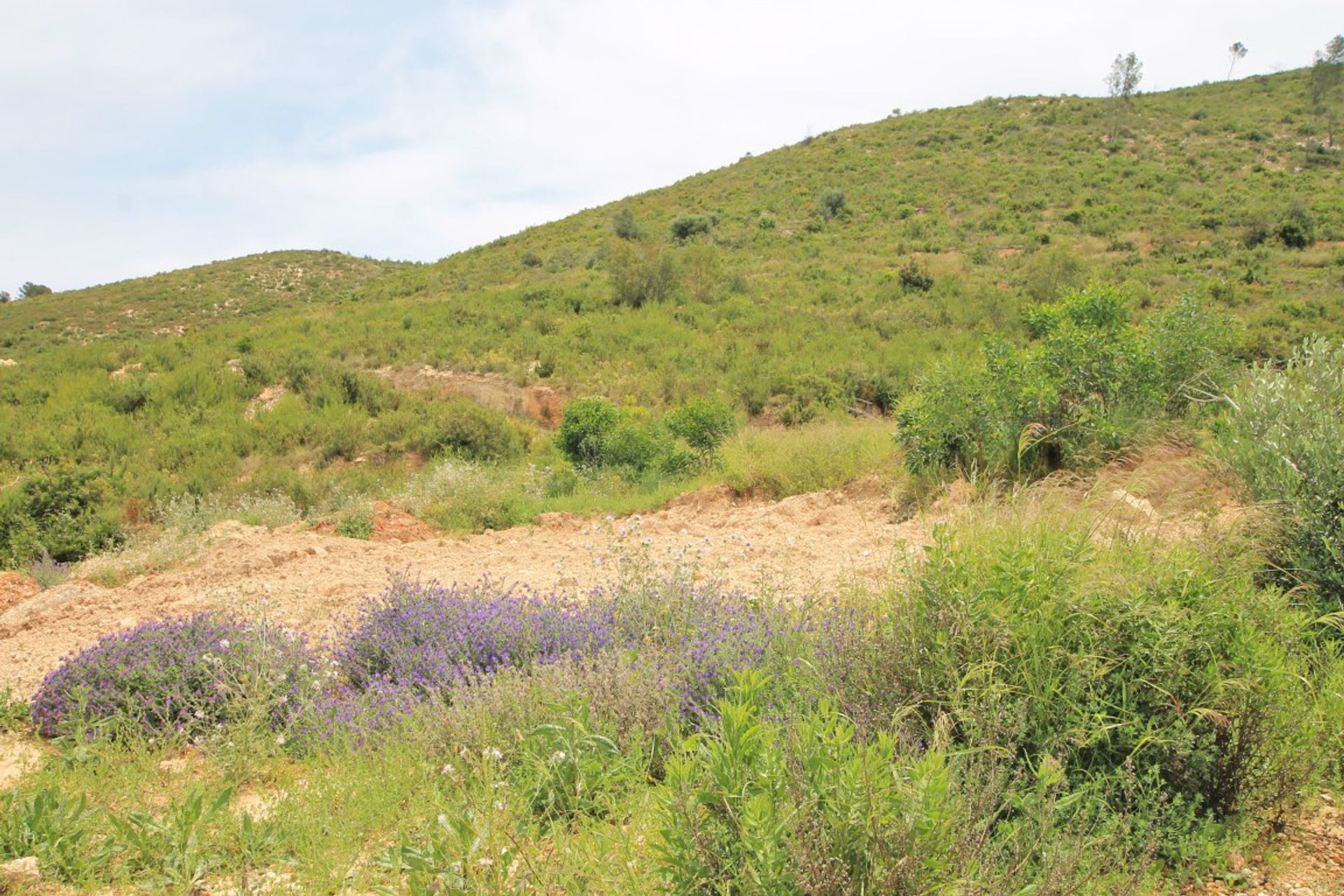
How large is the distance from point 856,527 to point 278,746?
464 centimetres

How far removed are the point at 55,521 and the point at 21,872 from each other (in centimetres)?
855

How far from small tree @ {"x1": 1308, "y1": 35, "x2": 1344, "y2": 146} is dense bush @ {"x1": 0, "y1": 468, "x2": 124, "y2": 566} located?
156 feet

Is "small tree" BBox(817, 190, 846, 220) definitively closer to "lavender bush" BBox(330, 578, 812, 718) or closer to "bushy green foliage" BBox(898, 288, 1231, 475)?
"bushy green foliage" BBox(898, 288, 1231, 475)

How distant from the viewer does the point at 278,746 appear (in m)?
3.55

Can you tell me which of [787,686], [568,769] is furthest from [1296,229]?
[568,769]

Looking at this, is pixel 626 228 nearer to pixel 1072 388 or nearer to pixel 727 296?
pixel 727 296

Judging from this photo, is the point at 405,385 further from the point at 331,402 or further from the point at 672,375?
the point at 672,375

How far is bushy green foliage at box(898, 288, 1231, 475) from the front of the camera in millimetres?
6492

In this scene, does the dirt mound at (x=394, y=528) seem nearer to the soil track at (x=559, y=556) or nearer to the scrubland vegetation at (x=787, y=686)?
the soil track at (x=559, y=556)

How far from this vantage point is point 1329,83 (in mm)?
39062

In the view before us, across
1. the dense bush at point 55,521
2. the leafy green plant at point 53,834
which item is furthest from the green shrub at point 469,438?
the leafy green plant at point 53,834

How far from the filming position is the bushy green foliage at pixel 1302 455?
362 cm

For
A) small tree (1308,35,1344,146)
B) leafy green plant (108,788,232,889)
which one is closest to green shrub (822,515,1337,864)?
leafy green plant (108,788,232,889)

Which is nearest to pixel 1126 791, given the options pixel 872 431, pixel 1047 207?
pixel 872 431
